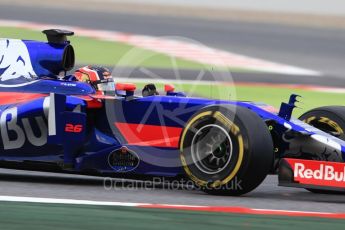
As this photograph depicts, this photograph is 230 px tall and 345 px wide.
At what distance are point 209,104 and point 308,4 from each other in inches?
1016

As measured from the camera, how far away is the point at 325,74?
19.1 metres

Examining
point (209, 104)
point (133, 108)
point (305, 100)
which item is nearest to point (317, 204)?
point (209, 104)

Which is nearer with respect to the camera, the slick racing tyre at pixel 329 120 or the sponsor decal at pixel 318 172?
the sponsor decal at pixel 318 172

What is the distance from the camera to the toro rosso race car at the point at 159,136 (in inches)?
280

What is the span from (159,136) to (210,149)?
1.86 ft

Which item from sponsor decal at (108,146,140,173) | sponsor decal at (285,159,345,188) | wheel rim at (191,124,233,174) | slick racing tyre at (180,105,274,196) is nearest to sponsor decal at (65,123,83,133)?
sponsor decal at (108,146,140,173)

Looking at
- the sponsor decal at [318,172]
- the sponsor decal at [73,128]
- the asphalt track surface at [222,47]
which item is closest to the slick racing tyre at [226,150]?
the asphalt track surface at [222,47]

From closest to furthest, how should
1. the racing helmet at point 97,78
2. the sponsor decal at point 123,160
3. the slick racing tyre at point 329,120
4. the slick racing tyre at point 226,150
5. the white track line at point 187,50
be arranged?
the slick racing tyre at point 226,150
the sponsor decal at point 123,160
the slick racing tyre at point 329,120
the racing helmet at point 97,78
the white track line at point 187,50

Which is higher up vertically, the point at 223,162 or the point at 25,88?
the point at 25,88

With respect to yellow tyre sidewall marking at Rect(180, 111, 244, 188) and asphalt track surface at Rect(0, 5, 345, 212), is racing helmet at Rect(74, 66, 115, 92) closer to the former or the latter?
asphalt track surface at Rect(0, 5, 345, 212)

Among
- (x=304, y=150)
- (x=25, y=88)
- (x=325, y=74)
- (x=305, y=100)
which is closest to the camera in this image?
(x=304, y=150)

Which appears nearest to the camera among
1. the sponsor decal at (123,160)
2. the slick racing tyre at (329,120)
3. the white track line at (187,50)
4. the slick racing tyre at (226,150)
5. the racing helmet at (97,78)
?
the slick racing tyre at (226,150)

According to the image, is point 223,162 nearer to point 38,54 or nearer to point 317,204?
point 317,204

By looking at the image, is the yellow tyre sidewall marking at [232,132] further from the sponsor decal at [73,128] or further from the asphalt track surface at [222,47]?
the sponsor decal at [73,128]
